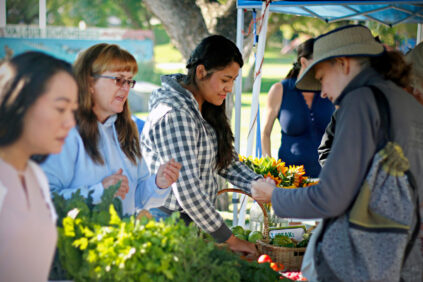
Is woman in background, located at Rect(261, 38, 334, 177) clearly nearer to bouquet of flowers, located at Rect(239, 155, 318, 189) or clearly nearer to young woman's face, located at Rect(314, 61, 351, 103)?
bouquet of flowers, located at Rect(239, 155, 318, 189)

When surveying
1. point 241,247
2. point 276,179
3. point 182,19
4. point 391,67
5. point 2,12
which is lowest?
point 241,247

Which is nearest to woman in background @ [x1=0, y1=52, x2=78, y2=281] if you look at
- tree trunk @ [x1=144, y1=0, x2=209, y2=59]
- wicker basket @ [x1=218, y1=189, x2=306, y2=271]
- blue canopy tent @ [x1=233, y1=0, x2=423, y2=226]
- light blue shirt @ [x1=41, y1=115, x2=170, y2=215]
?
light blue shirt @ [x1=41, y1=115, x2=170, y2=215]

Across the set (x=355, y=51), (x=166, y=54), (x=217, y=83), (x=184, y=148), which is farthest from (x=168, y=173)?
(x=166, y=54)

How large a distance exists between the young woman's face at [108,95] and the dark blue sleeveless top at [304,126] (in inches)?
82.3

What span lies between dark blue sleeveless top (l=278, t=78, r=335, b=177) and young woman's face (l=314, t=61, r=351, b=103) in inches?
80.7

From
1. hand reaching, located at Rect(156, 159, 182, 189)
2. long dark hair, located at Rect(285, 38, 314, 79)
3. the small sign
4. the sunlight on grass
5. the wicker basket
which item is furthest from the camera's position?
the sunlight on grass

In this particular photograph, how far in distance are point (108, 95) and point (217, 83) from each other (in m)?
0.72

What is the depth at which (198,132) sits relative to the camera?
2.62m

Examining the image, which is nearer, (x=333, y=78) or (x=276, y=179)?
(x=333, y=78)

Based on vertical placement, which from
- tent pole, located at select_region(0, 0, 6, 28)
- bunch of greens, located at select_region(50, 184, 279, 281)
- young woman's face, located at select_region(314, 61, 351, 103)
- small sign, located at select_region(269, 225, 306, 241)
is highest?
tent pole, located at select_region(0, 0, 6, 28)

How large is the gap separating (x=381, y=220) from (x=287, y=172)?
5.19 ft

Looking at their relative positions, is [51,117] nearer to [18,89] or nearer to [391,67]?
[18,89]

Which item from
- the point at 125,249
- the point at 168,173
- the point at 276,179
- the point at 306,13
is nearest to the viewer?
the point at 125,249

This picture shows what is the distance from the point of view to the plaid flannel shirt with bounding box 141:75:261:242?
249 centimetres
